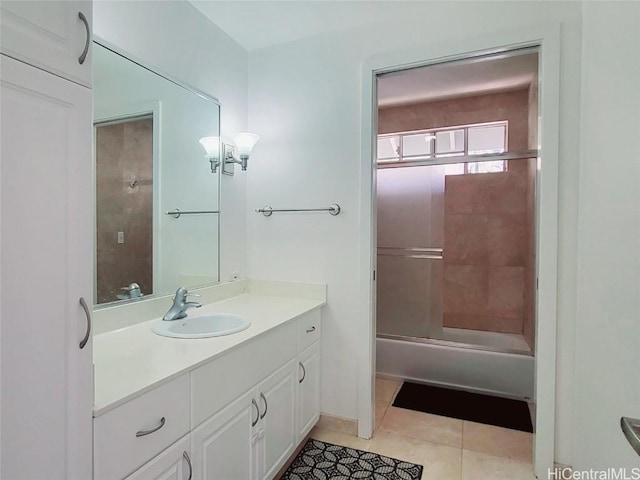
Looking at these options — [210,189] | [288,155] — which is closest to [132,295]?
[210,189]

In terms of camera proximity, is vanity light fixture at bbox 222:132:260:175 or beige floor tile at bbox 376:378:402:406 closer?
vanity light fixture at bbox 222:132:260:175

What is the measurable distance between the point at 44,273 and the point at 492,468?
2199 mm

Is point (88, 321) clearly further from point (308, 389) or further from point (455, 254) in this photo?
point (455, 254)

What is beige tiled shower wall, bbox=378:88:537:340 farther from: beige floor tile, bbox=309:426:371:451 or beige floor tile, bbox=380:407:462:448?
beige floor tile, bbox=309:426:371:451

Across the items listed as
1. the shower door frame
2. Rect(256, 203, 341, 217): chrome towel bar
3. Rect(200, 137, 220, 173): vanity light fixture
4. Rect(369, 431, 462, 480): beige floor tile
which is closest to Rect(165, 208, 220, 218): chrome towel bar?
Rect(200, 137, 220, 173): vanity light fixture

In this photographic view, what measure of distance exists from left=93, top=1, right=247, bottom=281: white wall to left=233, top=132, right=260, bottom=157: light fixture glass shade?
0.14 metres

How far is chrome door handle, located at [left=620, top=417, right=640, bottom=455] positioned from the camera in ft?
1.78

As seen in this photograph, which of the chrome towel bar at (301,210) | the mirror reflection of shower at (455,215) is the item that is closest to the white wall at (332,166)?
the chrome towel bar at (301,210)

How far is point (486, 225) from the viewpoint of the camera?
3504 mm

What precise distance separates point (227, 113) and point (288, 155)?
1.54 ft

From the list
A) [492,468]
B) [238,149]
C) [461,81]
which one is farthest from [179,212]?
[461,81]

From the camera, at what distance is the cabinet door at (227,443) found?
1.22 m

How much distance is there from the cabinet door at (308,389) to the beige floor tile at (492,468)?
33.3 inches

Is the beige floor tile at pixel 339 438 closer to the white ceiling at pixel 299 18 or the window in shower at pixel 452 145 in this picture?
the white ceiling at pixel 299 18
